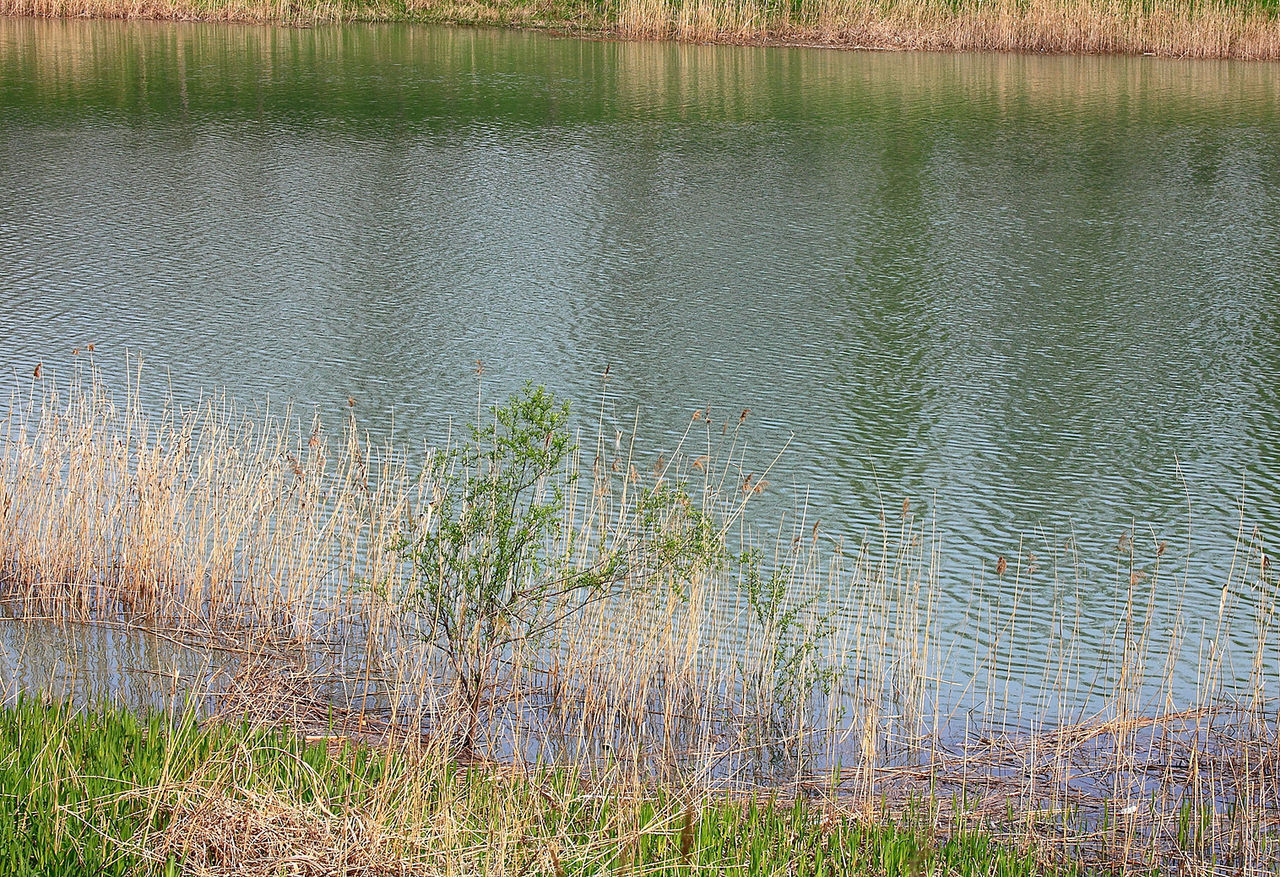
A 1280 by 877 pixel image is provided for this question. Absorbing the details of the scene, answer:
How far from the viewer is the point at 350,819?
3.85 m

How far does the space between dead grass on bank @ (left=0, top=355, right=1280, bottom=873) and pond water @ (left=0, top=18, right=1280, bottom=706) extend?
737 millimetres

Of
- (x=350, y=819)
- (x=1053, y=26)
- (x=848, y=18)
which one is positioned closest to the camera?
(x=350, y=819)

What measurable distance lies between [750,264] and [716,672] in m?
8.15

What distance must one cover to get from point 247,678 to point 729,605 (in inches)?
88.2

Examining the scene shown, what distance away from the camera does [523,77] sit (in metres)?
22.6

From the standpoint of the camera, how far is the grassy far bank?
81.9 ft

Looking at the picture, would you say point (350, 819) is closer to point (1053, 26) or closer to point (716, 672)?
point (716, 672)

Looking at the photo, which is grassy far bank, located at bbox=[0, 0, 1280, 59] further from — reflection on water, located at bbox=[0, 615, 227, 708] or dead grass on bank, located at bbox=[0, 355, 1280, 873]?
reflection on water, located at bbox=[0, 615, 227, 708]

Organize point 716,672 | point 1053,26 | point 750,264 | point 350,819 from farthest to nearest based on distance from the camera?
point 1053,26, point 750,264, point 716,672, point 350,819

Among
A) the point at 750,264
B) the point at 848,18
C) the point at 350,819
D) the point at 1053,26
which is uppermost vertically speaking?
the point at 848,18

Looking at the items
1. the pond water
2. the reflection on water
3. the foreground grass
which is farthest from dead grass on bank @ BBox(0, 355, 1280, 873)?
the pond water

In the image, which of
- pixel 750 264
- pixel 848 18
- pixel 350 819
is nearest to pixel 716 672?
pixel 350 819

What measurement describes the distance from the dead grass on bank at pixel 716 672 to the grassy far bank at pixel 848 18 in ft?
65.4

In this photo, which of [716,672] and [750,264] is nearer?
[716,672]
